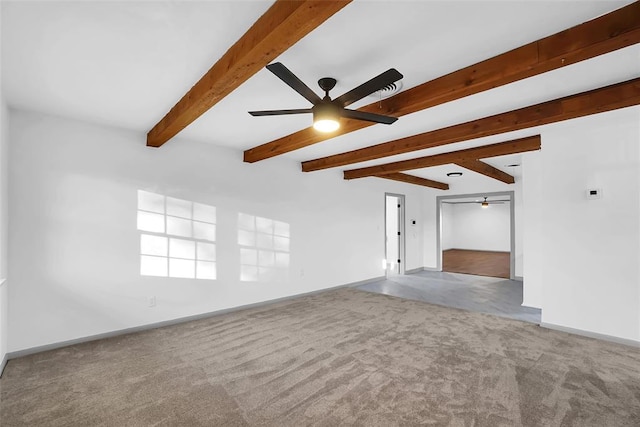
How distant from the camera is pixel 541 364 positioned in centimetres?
272

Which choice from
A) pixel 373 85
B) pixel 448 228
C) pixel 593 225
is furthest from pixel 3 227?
pixel 448 228

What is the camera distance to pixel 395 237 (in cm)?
809

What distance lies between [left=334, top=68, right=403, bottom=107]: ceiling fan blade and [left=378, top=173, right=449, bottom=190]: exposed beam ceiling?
4.58m

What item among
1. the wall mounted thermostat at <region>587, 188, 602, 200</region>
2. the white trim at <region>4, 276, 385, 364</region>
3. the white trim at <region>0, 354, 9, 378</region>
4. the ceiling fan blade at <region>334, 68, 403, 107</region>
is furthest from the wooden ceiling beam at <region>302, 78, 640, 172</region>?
the white trim at <region>0, 354, 9, 378</region>

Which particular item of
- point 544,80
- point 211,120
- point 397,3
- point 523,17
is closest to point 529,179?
point 544,80

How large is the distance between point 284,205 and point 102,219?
2.62 meters

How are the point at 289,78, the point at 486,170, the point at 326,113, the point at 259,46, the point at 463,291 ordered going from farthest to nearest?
1. the point at 463,291
2. the point at 486,170
3. the point at 326,113
4. the point at 289,78
5. the point at 259,46

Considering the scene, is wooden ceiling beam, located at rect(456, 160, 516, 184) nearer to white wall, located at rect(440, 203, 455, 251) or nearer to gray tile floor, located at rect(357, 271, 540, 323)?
gray tile floor, located at rect(357, 271, 540, 323)

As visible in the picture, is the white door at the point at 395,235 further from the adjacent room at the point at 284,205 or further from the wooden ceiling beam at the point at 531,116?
the wooden ceiling beam at the point at 531,116

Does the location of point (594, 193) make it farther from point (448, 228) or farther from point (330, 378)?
point (448, 228)

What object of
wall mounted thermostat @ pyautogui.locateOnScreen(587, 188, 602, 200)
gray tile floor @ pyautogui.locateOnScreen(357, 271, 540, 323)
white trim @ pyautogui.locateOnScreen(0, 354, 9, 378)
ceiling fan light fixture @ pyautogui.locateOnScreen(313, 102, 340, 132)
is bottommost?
gray tile floor @ pyautogui.locateOnScreen(357, 271, 540, 323)

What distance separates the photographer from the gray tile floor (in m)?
4.52

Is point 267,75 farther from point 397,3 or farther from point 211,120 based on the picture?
point 211,120

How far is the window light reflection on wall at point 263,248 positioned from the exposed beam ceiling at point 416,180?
2903mm
